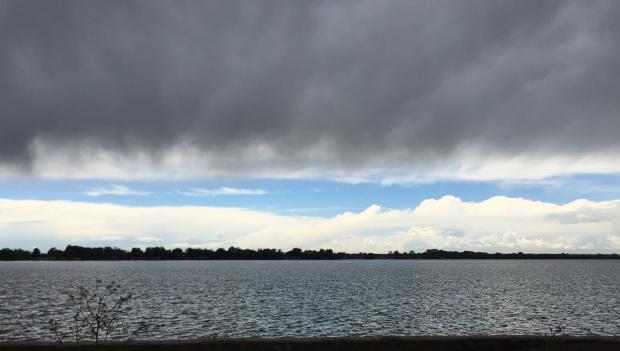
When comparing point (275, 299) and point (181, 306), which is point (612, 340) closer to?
point (181, 306)

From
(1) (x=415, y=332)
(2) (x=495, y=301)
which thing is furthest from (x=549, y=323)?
(2) (x=495, y=301)

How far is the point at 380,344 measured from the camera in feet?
37.9

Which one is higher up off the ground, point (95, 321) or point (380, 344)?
point (380, 344)

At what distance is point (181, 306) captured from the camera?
6469 centimetres

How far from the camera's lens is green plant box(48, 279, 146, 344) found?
1439 centimetres

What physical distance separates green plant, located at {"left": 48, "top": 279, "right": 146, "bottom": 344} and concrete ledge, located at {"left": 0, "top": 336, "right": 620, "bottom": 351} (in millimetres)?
1572

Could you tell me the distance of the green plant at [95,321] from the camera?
14391mm

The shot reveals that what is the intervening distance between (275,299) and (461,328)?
1343 inches

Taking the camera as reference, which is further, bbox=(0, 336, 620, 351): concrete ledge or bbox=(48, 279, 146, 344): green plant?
bbox=(48, 279, 146, 344): green plant

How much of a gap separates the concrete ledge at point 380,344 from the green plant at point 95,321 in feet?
5.16

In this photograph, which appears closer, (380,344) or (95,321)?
(380,344)

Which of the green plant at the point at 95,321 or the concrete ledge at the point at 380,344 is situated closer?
the concrete ledge at the point at 380,344

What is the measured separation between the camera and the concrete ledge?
11.5m

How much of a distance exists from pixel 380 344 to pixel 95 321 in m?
43.8
